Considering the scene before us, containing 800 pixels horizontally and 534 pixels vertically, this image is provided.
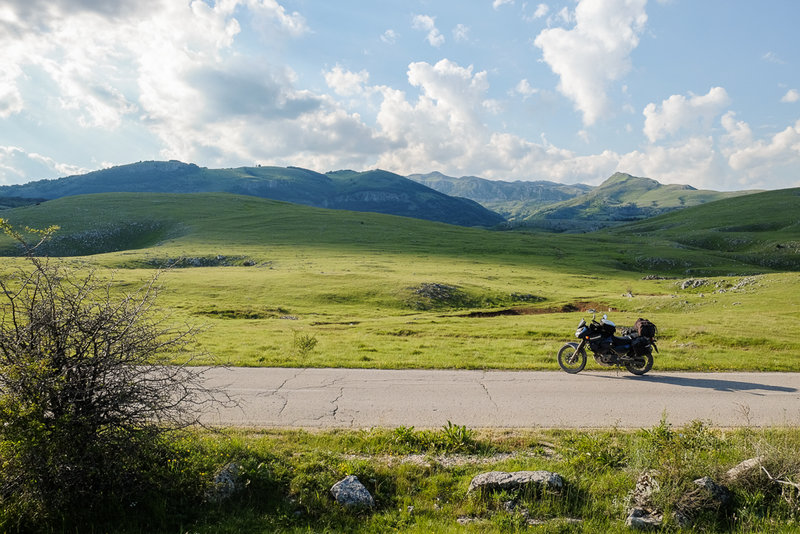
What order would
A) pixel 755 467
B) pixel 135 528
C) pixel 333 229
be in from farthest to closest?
1. pixel 333 229
2. pixel 755 467
3. pixel 135 528

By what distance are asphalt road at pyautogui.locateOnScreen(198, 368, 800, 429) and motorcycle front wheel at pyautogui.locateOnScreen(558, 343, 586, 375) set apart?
1.65 ft

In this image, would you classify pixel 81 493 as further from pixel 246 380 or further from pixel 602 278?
pixel 602 278

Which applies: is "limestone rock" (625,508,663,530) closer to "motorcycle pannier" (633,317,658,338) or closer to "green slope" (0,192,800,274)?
"motorcycle pannier" (633,317,658,338)

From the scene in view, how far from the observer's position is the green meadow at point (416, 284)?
20000 mm

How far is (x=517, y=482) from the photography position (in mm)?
7562

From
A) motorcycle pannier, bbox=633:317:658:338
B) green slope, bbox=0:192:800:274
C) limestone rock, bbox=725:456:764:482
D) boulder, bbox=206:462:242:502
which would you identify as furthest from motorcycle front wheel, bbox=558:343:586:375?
green slope, bbox=0:192:800:274

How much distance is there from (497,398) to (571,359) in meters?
5.30

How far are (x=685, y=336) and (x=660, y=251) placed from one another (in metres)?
80.6

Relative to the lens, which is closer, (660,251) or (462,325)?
(462,325)

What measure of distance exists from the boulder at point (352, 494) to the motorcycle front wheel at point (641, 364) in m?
13.3

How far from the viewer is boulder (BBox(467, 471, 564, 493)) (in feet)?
24.7

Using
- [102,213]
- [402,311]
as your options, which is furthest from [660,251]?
[102,213]

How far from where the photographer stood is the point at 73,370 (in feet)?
21.9

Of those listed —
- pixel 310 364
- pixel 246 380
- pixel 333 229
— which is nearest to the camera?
pixel 246 380
